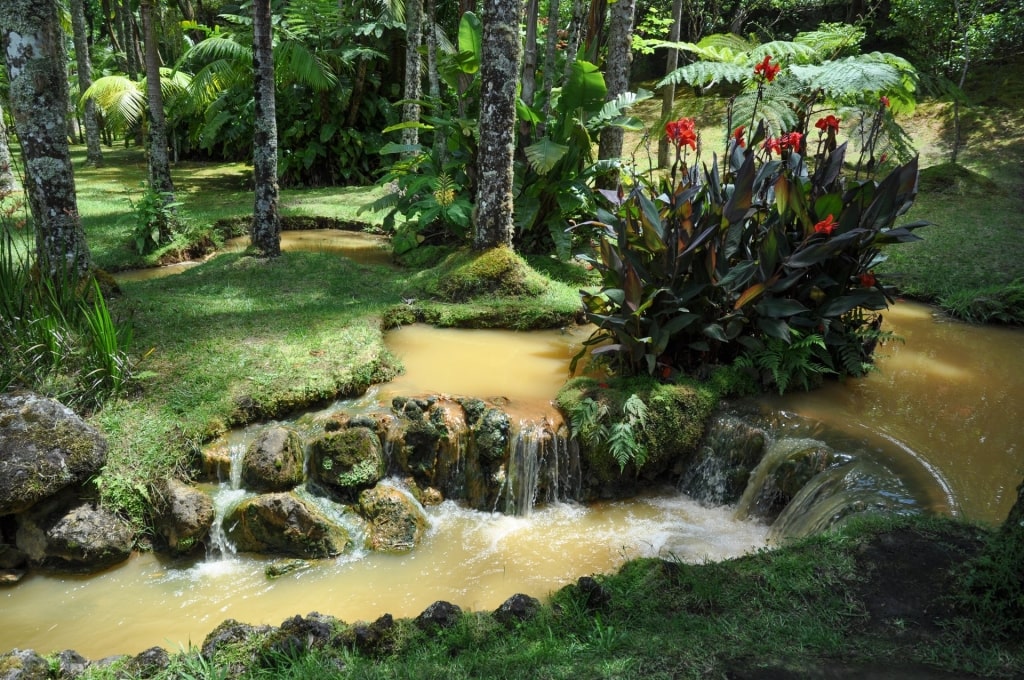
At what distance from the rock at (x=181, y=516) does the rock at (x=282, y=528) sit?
0.63ft

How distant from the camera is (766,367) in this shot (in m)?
6.50

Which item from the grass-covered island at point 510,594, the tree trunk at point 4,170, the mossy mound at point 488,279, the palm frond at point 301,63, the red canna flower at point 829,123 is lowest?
the grass-covered island at point 510,594

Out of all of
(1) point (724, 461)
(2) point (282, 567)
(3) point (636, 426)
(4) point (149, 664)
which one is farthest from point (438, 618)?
(1) point (724, 461)

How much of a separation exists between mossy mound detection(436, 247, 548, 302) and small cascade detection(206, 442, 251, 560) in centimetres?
357

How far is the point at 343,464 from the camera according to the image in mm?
5695

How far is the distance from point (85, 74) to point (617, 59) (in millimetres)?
14416

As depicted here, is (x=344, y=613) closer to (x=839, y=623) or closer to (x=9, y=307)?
(x=839, y=623)

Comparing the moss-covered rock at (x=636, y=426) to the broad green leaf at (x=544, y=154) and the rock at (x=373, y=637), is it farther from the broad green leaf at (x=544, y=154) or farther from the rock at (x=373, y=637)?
the broad green leaf at (x=544, y=154)

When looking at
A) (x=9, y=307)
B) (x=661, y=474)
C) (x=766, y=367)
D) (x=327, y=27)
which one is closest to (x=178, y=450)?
(x=9, y=307)

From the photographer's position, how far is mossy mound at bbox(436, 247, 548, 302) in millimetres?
8672

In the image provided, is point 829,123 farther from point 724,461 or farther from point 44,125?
point 44,125

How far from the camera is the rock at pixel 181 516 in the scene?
5.16 metres

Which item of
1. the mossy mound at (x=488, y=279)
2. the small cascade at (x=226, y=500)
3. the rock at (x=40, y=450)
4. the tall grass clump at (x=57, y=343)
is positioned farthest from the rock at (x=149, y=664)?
the mossy mound at (x=488, y=279)

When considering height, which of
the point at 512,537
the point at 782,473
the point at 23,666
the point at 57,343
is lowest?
the point at 512,537
